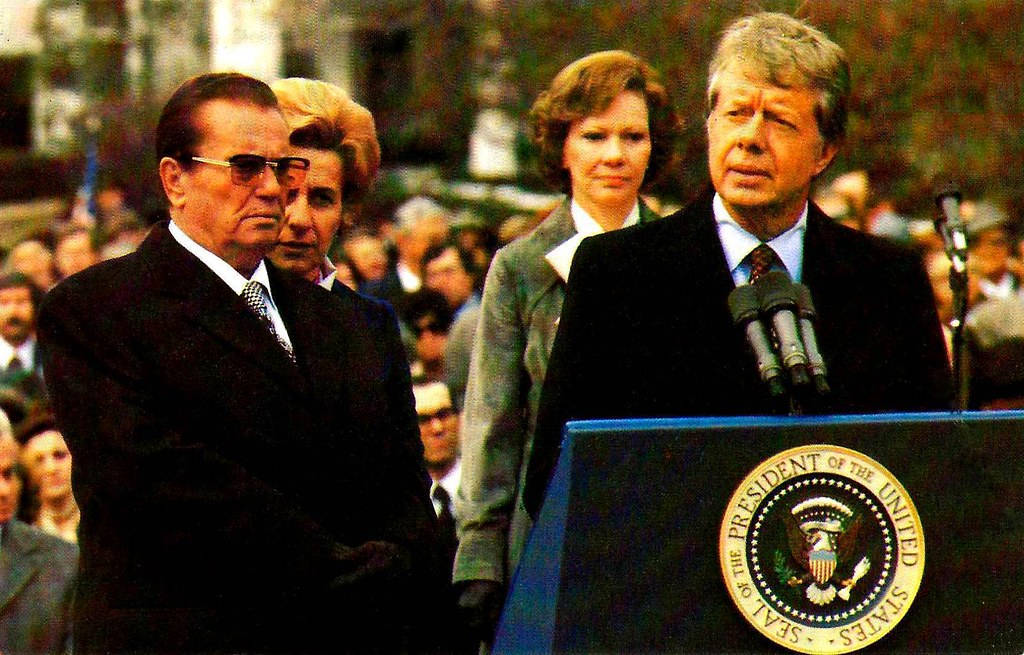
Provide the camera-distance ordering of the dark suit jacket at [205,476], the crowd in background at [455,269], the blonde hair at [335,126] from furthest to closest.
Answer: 1. the crowd in background at [455,269]
2. the blonde hair at [335,126]
3. the dark suit jacket at [205,476]

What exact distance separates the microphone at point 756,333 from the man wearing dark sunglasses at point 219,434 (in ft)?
2.69

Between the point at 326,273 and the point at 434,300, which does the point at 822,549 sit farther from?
the point at 434,300

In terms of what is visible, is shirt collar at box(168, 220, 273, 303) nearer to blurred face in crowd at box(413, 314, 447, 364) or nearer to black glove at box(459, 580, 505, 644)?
black glove at box(459, 580, 505, 644)

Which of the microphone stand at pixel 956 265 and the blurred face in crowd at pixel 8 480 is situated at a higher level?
the microphone stand at pixel 956 265

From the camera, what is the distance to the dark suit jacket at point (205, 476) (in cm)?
351

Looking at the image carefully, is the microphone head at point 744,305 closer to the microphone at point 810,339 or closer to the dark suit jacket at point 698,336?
the microphone at point 810,339

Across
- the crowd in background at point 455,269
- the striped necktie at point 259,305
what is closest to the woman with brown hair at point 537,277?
the striped necktie at point 259,305

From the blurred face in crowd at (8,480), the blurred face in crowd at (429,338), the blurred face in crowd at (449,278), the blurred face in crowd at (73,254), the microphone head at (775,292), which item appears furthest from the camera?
the blurred face in crowd at (73,254)

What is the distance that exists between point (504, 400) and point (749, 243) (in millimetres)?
939

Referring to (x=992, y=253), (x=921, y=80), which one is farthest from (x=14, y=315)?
(x=921, y=80)

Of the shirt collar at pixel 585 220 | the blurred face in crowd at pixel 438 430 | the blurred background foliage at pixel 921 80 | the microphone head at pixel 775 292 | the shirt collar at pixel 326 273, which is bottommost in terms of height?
the blurred face in crowd at pixel 438 430

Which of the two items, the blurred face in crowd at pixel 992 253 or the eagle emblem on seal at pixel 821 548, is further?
the blurred face in crowd at pixel 992 253

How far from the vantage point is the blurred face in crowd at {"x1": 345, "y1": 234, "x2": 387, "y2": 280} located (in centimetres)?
1083

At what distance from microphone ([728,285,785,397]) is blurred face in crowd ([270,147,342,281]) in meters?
1.44
